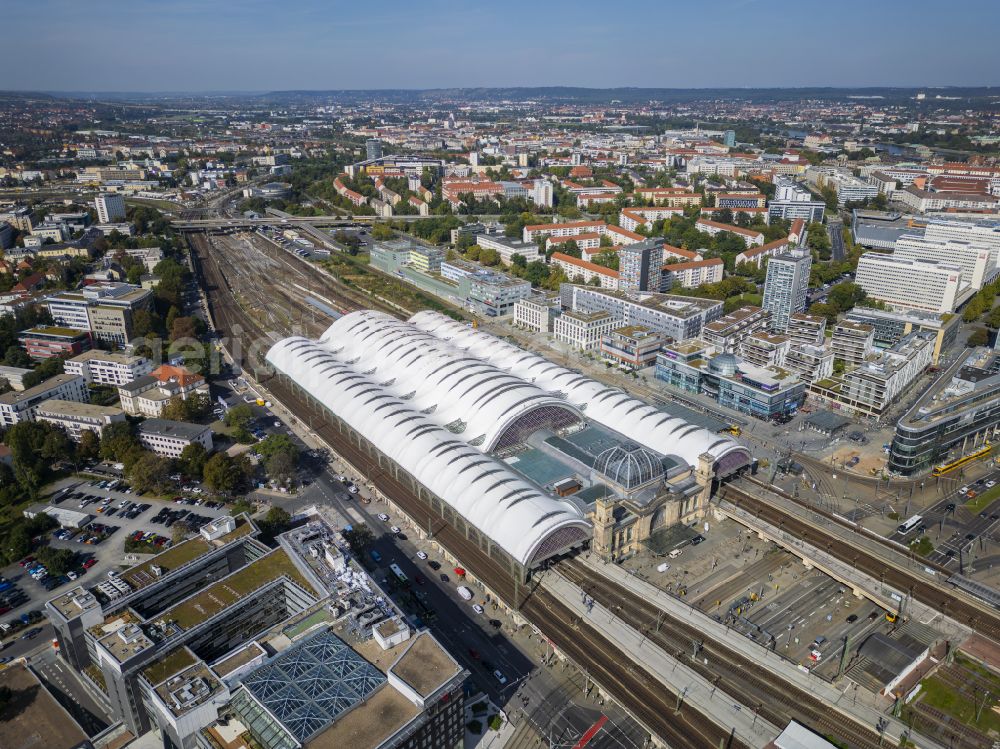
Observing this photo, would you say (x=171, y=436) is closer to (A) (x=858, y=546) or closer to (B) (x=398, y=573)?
(B) (x=398, y=573)

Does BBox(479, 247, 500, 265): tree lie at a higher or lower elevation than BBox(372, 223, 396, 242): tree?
lower

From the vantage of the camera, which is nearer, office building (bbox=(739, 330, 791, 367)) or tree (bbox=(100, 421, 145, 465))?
tree (bbox=(100, 421, 145, 465))

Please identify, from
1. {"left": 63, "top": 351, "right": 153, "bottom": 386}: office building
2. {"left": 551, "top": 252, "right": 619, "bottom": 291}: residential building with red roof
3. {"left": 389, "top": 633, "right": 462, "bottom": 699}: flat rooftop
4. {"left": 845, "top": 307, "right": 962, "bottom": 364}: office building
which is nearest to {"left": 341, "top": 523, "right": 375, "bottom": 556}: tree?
{"left": 389, "top": 633, "right": 462, "bottom": 699}: flat rooftop

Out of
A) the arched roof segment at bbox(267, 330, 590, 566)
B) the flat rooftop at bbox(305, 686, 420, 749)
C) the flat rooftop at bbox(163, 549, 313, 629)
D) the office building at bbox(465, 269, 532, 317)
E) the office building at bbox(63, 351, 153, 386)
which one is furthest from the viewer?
the office building at bbox(465, 269, 532, 317)

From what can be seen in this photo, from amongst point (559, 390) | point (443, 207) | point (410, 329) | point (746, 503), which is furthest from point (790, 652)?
point (443, 207)

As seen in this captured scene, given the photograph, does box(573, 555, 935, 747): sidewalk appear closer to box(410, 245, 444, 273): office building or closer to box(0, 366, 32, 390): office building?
box(0, 366, 32, 390): office building

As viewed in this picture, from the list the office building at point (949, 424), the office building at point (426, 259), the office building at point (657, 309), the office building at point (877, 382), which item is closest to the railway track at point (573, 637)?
the office building at point (949, 424)

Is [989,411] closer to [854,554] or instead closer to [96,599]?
[854,554]
